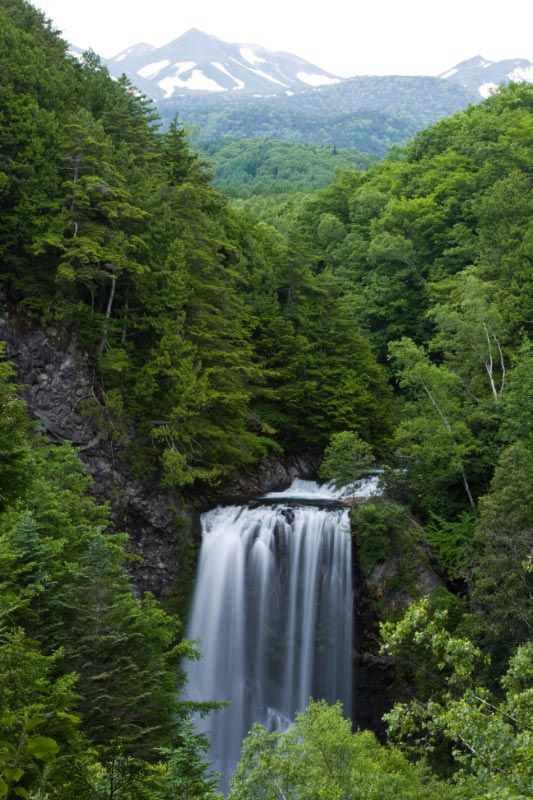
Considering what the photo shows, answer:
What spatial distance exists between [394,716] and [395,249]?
33.3m

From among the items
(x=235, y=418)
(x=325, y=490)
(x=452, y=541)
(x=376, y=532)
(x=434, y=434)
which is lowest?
(x=325, y=490)

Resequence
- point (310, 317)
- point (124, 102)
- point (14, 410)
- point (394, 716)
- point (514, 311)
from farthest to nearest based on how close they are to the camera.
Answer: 1. point (124, 102)
2. point (310, 317)
3. point (514, 311)
4. point (394, 716)
5. point (14, 410)

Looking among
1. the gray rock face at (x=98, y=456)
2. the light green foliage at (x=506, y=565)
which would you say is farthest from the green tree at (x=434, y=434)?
the gray rock face at (x=98, y=456)

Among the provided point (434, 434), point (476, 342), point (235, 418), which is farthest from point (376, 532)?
point (476, 342)

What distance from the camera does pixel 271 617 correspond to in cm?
2166

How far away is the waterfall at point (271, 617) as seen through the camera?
20.6m

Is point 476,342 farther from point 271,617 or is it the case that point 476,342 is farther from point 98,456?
point 98,456

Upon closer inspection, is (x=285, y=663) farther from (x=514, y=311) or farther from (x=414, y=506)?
(x=514, y=311)

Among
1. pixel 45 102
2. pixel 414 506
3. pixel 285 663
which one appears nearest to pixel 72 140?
pixel 45 102

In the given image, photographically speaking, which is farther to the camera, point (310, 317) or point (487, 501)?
point (310, 317)

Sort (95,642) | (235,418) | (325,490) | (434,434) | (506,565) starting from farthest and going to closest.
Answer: (325,490)
(235,418)
(434,434)
(506,565)
(95,642)

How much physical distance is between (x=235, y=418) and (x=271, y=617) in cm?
726

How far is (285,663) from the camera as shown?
21156 millimetres

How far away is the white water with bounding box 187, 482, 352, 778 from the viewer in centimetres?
2066
